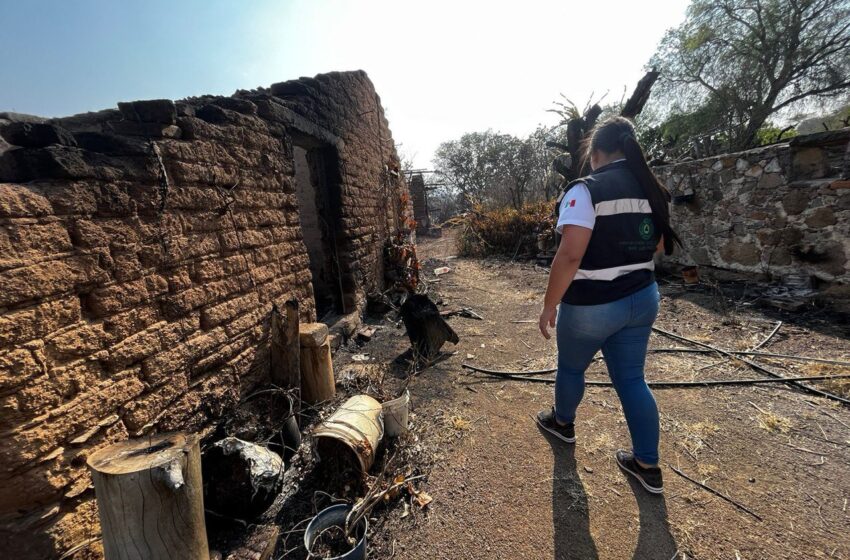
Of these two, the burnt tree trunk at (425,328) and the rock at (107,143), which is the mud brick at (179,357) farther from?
the burnt tree trunk at (425,328)

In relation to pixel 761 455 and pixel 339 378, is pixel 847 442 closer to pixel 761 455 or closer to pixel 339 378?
pixel 761 455

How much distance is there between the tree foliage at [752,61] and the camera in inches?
526

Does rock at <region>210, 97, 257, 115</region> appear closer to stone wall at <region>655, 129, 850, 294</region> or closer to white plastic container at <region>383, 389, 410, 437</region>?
white plastic container at <region>383, 389, 410, 437</region>

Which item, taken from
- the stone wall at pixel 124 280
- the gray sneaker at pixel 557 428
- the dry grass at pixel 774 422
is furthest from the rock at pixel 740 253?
the stone wall at pixel 124 280

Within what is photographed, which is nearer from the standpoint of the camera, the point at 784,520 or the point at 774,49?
the point at 784,520

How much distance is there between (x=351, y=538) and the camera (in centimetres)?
184

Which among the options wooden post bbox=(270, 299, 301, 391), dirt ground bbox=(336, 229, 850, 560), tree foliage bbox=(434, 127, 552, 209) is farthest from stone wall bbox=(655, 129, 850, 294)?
tree foliage bbox=(434, 127, 552, 209)

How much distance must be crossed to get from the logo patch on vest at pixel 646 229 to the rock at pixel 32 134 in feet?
9.48

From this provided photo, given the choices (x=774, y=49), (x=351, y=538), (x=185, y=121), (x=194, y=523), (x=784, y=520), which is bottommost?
(x=784, y=520)

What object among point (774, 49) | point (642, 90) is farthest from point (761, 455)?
point (774, 49)

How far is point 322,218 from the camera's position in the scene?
15.5 ft

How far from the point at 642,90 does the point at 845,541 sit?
19.0 ft

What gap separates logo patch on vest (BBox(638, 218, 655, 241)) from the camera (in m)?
1.91

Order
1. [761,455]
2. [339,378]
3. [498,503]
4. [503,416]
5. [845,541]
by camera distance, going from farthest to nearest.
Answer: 1. [339,378]
2. [503,416]
3. [761,455]
4. [498,503]
5. [845,541]
